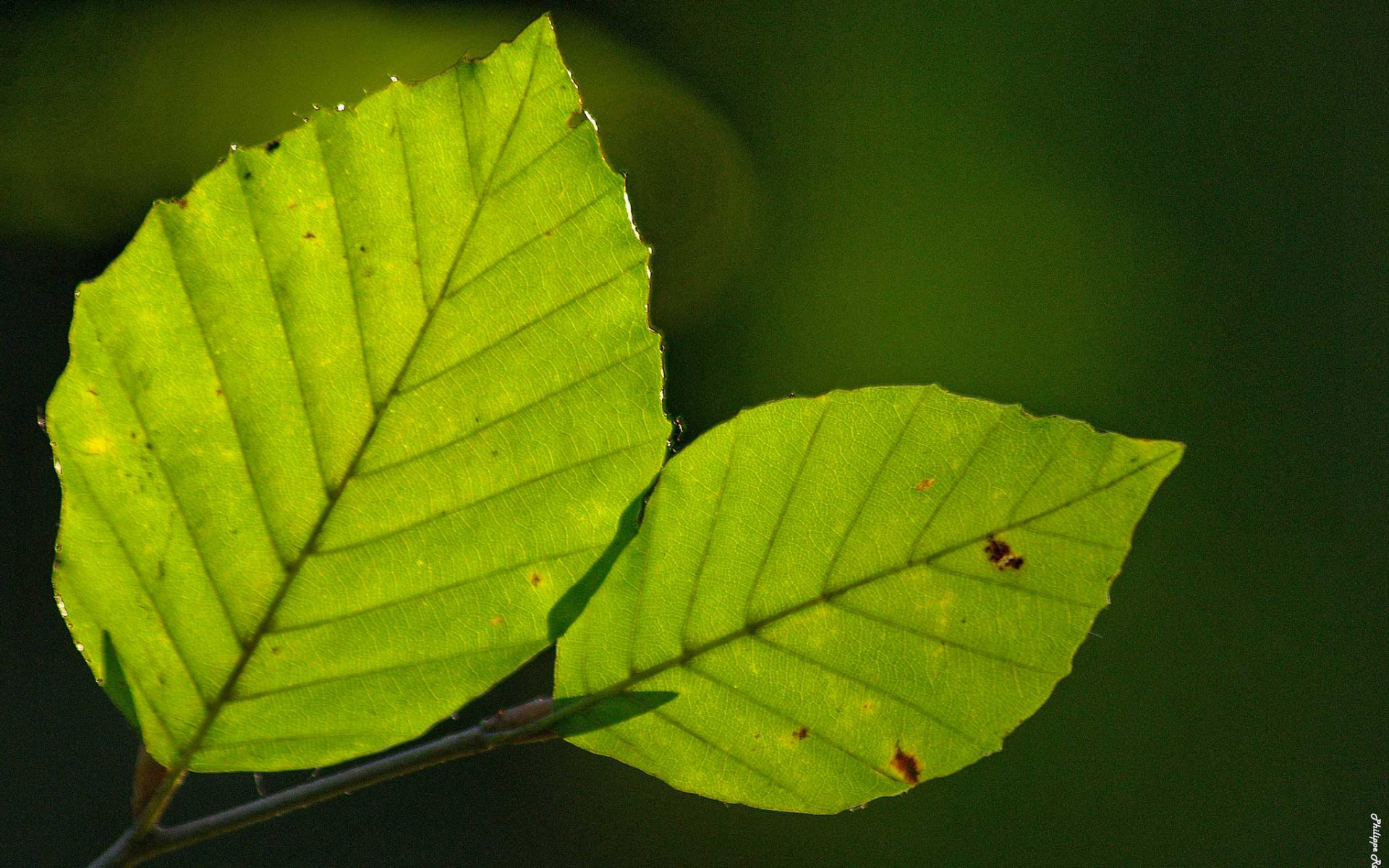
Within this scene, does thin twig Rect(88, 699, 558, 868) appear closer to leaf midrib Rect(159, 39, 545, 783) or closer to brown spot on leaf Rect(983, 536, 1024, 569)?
leaf midrib Rect(159, 39, 545, 783)

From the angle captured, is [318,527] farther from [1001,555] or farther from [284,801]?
[1001,555]

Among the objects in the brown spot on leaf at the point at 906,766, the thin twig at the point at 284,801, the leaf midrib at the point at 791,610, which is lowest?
the thin twig at the point at 284,801

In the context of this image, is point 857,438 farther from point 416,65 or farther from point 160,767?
point 416,65

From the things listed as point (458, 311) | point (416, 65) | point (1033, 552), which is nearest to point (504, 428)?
point (458, 311)

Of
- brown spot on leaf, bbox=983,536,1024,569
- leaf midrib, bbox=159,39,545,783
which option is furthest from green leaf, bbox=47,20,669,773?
brown spot on leaf, bbox=983,536,1024,569

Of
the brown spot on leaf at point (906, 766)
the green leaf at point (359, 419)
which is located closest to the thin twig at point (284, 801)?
the green leaf at point (359, 419)

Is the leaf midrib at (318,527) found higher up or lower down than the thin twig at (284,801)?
higher up

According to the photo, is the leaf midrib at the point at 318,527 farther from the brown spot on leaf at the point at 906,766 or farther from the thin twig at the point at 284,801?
the brown spot on leaf at the point at 906,766
